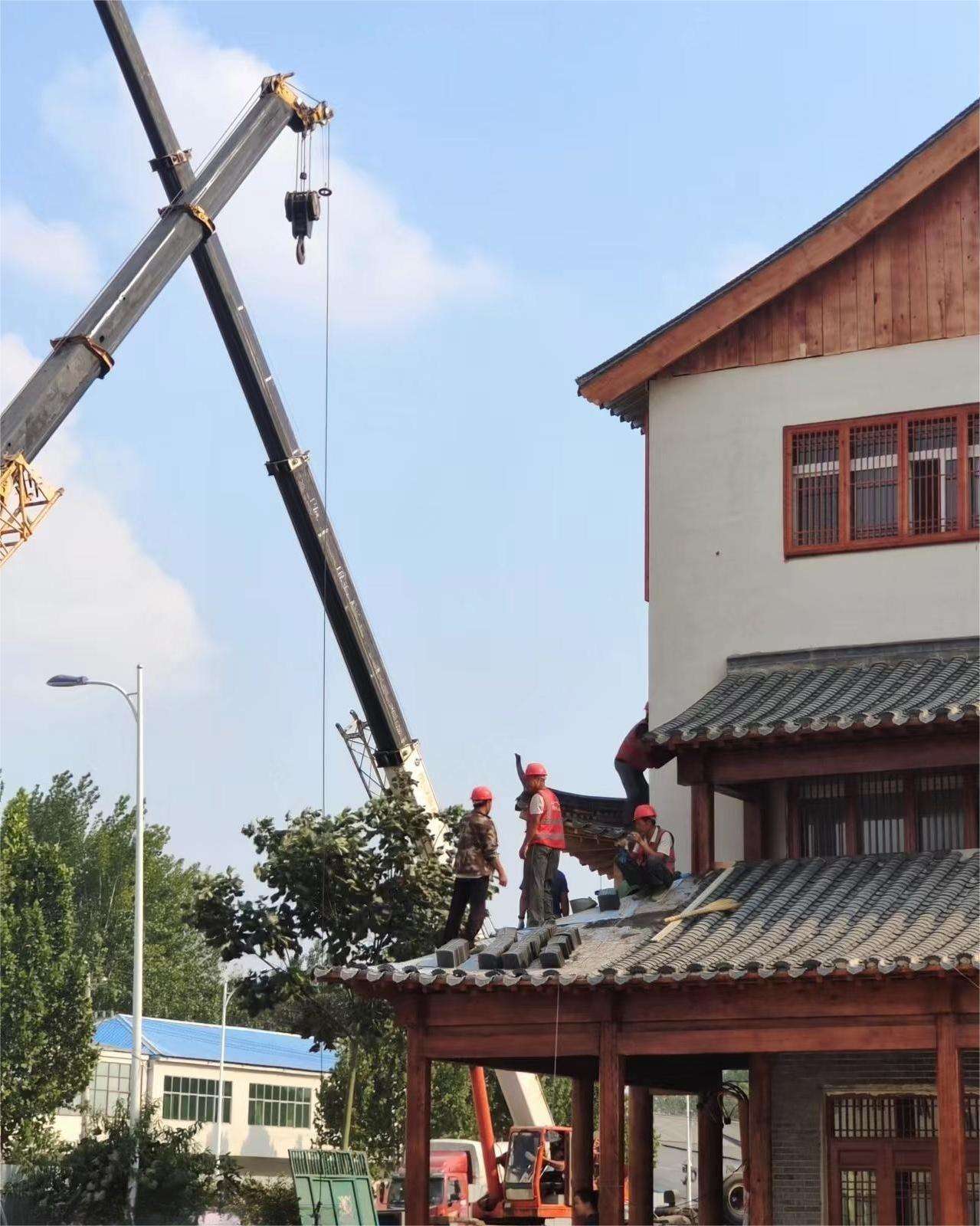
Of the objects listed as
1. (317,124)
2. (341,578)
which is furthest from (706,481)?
(317,124)

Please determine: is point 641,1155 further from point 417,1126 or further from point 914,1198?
point 417,1126

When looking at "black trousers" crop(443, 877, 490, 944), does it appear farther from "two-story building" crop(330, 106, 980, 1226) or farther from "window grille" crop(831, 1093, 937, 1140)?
"window grille" crop(831, 1093, 937, 1140)

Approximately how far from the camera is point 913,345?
2175 centimetres

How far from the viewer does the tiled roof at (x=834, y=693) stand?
1898 cm

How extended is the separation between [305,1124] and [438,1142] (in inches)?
1135

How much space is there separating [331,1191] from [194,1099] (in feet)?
148

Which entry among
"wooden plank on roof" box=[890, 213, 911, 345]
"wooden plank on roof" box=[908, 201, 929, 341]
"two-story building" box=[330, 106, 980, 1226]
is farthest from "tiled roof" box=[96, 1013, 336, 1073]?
"wooden plank on roof" box=[908, 201, 929, 341]

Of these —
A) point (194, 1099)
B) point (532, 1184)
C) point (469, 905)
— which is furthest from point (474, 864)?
point (194, 1099)

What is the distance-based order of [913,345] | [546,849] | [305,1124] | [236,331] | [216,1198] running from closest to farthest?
[546,849], [913,345], [216,1198], [236,331], [305,1124]

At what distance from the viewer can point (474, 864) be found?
20.2 m

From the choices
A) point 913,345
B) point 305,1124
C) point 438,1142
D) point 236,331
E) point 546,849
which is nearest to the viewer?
point 546,849

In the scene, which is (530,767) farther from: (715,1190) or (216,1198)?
(216,1198)

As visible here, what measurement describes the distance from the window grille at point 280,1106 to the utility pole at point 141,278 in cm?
4087

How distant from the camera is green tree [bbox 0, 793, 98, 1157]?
1718 inches
